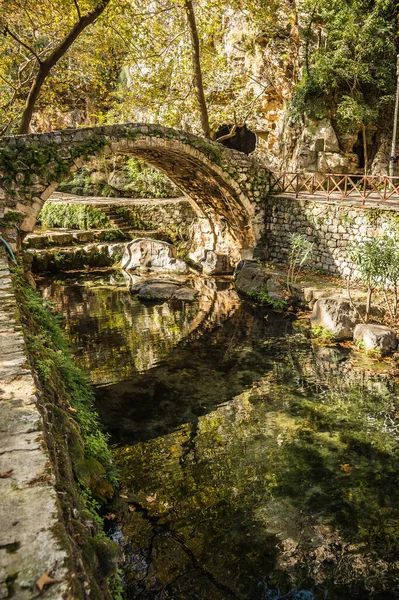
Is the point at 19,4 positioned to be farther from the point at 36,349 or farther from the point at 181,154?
the point at 36,349

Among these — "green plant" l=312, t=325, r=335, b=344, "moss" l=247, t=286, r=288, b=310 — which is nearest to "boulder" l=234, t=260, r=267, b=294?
"moss" l=247, t=286, r=288, b=310

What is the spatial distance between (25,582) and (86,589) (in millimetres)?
296

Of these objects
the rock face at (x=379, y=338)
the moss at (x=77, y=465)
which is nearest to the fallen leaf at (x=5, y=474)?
the moss at (x=77, y=465)

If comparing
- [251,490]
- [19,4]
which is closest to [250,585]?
[251,490]

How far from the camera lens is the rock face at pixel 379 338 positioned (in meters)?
8.92

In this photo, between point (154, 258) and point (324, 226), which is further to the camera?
point (154, 258)

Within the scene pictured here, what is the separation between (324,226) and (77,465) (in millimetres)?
A: 11096

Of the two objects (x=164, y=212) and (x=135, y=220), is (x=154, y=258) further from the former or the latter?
(x=135, y=220)

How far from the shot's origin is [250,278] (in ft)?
45.8

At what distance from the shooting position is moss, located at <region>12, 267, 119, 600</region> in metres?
2.29

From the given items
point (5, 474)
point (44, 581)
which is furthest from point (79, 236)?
point (44, 581)

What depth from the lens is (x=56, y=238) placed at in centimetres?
1706

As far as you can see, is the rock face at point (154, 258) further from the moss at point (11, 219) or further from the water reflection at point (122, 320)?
the moss at point (11, 219)

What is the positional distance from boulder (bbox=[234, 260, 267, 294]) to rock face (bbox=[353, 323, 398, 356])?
4.40 metres
